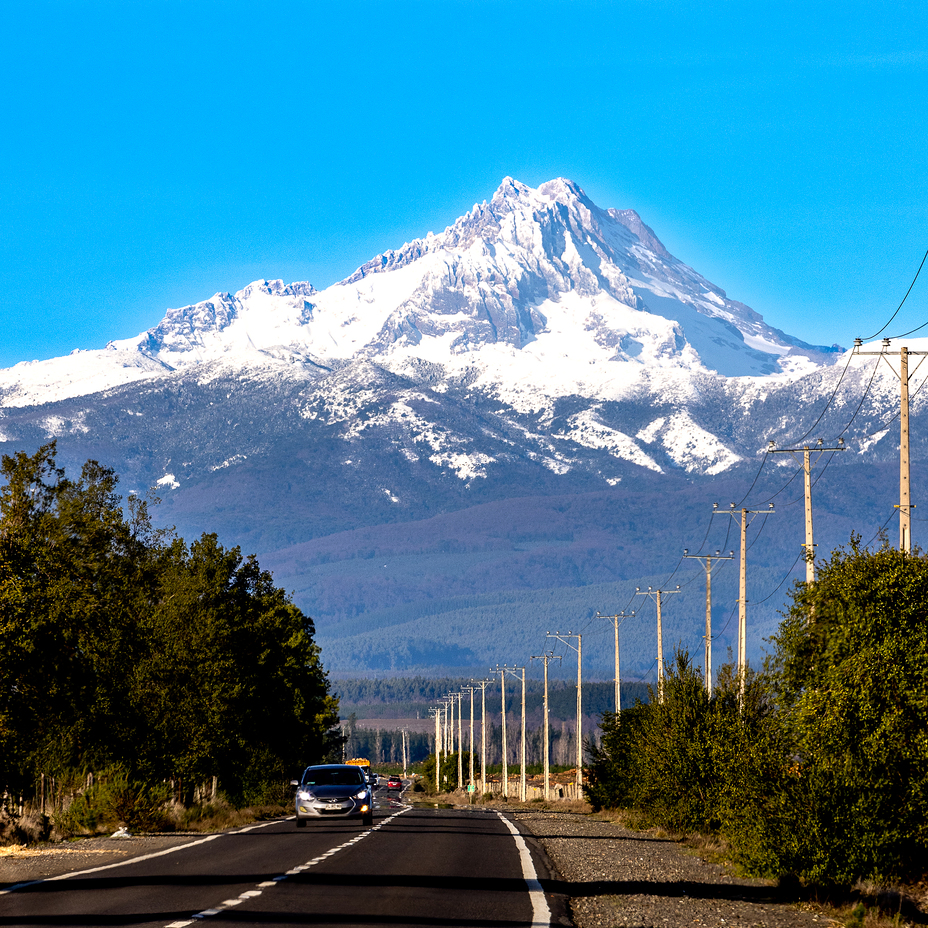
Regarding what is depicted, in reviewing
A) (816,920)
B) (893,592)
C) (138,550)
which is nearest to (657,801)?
(893,592)

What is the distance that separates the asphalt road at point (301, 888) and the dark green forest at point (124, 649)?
716cm

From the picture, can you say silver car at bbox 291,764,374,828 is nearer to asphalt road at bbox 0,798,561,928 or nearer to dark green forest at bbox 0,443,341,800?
dark green forest at bbox 0,443,341,800

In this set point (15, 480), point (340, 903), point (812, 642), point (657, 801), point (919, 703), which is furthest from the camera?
point (15, 480)

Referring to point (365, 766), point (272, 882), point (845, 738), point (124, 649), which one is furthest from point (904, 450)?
point (365, 766)

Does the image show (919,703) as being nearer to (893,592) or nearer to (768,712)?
(893,592)

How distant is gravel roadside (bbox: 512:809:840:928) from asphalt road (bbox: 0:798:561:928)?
2.64 ft

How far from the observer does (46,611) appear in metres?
37.1

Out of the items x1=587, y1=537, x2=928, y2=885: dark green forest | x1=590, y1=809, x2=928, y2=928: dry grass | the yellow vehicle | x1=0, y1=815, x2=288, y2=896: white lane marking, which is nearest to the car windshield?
the yellow vehicle

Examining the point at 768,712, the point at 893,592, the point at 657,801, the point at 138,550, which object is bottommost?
the point at 657,801

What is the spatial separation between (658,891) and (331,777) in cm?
1881

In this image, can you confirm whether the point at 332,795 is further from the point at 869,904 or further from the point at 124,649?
the point at 869,904

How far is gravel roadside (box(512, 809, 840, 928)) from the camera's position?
65.4 feet

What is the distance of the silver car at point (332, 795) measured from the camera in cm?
3947

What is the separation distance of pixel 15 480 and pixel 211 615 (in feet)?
30.2
